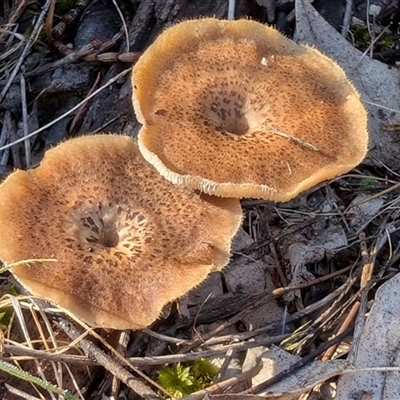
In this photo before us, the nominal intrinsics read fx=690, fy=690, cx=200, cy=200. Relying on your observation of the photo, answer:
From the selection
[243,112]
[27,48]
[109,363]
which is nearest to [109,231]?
[109,363]

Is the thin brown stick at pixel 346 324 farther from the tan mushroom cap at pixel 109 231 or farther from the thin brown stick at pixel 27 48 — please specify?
the thin brown stick at pixel 27 48

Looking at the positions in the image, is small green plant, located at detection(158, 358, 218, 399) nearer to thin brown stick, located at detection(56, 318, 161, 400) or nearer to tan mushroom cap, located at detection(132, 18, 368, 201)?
thin brown stick, located at detection(56, 318, 161, 400)

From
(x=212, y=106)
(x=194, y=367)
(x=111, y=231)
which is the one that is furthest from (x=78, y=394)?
(x=212, y=106)

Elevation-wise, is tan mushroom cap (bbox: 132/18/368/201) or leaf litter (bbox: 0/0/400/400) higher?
tan mushroom cap (bbox: 132/18/368/201)

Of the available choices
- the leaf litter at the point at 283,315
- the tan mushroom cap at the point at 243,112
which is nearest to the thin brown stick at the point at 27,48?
the leaf litter at the point at 283,315

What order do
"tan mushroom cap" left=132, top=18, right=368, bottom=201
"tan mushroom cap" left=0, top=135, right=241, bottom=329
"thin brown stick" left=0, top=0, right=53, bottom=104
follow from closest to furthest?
1. "tan mushroom cap" left=0, top=135, right=241, bottom=329
2. "tan mushroom cap" left=132, top=18, right=368, bottom=201
3. "thin brown stick" left=0, top=0, right=53, bottom=104

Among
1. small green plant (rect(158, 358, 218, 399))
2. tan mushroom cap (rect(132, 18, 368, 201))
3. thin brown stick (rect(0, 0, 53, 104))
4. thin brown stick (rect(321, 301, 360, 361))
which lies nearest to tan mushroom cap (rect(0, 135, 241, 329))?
tan mushroom cap (rect(132, 18, 368, 201))
